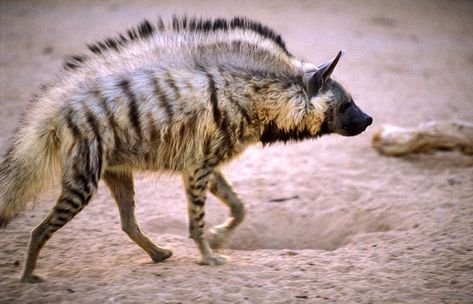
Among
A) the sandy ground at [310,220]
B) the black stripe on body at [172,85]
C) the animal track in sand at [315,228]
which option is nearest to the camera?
the sandy ground at [310,220]

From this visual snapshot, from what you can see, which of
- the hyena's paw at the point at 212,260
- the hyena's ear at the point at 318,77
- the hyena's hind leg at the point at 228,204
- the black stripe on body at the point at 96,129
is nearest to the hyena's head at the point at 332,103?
the hyena's ear at the point at 318,77

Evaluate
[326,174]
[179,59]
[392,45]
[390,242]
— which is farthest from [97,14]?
[390,242]

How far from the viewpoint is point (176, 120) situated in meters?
3.94

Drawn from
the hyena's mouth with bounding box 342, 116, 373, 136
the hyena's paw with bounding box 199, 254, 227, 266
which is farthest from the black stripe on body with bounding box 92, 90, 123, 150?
the hyena's mouth with bounding box 342, 116, 373, 136

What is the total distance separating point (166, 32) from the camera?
4273 mm

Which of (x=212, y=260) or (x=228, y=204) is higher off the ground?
(x=228, y=204)

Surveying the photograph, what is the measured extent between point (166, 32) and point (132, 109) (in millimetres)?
728

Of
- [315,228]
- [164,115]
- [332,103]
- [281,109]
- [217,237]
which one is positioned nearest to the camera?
[164,115]

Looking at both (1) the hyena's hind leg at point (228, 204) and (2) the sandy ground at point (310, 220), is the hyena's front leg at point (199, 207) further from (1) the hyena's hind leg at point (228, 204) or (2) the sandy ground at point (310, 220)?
(1) the hyena's hind leg at point (228, 204)

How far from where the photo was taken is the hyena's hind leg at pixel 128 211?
4.17 metres

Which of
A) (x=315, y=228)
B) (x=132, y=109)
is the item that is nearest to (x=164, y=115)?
(x=132, y=109)

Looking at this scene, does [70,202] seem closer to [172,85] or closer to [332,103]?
[172,85]

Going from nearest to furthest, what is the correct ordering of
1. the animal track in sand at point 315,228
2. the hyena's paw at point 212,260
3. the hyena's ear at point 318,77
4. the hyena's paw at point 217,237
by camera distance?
the hyena's paw at point 212,260
the hyena's ear at point 318,77
the hyena's paw at point 217,237
the animal track in sand at point 315,228

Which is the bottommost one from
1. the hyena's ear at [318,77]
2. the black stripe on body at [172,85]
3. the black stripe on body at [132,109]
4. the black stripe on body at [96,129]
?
the black stripe on body at [96,129]
